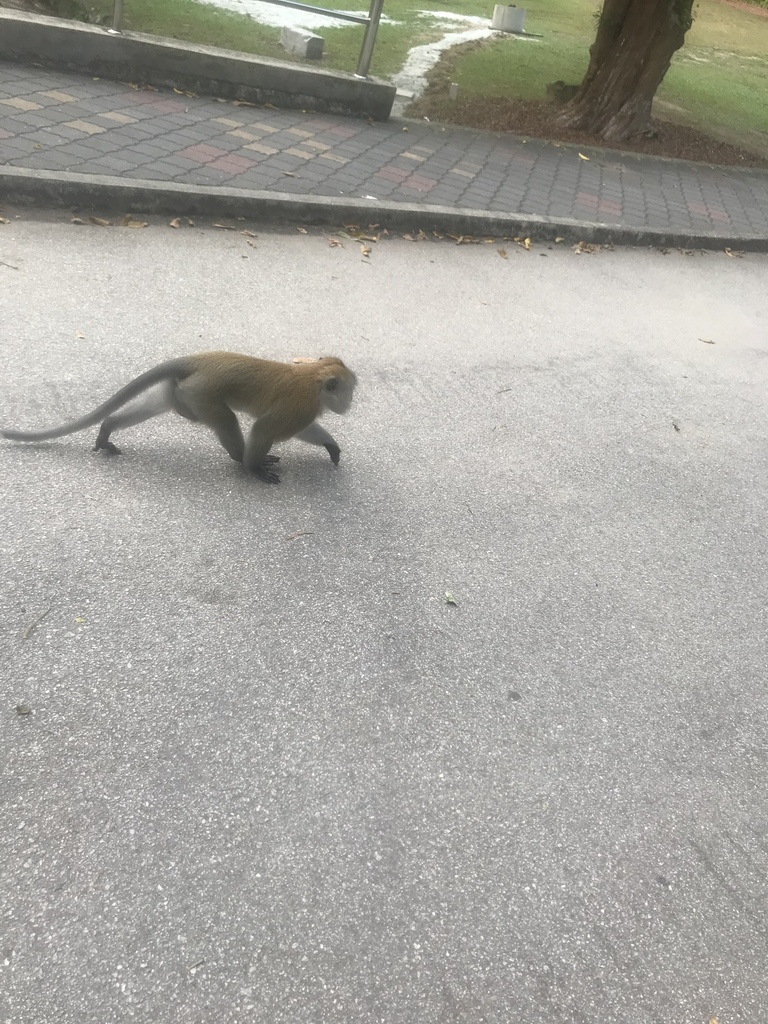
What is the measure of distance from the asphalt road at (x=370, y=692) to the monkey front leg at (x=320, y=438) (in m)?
0.11

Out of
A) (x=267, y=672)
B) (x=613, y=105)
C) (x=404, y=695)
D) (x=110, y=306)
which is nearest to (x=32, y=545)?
(x=267, y=672)

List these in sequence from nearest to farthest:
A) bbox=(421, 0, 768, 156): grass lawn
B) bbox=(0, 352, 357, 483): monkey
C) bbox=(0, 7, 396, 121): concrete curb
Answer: bbox=(0, 352, 357, 483): monkey → bbox=(0, 7, 396, 121): concrete curb → bbox=(421, 0, 768, 156): grass lawn

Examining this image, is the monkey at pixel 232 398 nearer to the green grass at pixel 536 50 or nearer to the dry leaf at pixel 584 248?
the dry leaf at pixel 584 248

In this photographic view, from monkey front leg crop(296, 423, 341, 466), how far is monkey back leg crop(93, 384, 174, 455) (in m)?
0.61

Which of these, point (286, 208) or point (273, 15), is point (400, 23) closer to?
point (273, 15)

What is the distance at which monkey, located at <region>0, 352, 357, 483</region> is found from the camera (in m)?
3.47

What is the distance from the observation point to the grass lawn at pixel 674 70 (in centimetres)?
1314

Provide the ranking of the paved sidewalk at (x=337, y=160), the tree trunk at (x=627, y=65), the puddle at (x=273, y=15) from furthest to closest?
the tree trunk at (x=627, y=65)
the puddle at (x=273, y=15)
the paved sidewalk at (x=337, y=160)

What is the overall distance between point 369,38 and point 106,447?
6928 mm

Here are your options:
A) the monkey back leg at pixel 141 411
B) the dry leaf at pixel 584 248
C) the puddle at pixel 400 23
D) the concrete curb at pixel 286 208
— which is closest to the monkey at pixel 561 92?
the puddle at pixel 400 23

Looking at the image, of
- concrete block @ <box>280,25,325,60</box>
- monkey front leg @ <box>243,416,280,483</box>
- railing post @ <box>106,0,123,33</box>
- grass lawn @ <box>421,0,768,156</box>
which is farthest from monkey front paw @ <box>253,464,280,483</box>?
grass lawn @ <box>421,0,768,156</box>

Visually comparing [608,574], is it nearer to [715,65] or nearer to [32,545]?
[32,545]

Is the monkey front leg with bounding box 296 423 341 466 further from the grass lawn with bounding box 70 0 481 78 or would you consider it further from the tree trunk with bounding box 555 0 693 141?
the tree trunk with bounding box 555 0 693 141

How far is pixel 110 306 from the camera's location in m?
4.84
